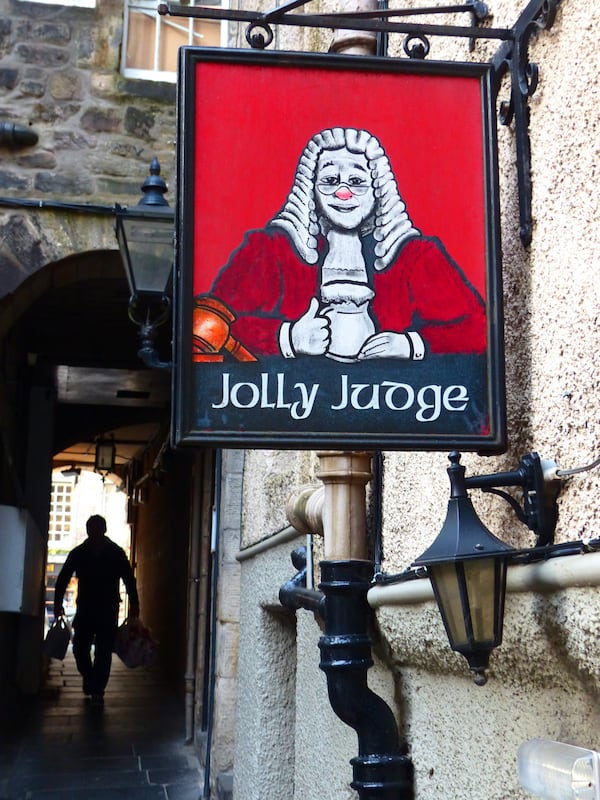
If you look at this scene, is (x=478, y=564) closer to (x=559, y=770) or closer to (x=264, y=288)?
(x=559, y=770)

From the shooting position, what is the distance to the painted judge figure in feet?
5.94

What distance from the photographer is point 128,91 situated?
6098 millimetres

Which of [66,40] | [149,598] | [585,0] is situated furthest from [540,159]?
[149,598]

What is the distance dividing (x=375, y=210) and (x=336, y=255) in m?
0.12

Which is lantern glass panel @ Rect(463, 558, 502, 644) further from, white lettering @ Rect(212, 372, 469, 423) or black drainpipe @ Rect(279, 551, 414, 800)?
black drainpipe @ Rect(279, 551, 414, 800)

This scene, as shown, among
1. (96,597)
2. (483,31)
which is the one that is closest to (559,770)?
(483,31)

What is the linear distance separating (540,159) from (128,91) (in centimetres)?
458

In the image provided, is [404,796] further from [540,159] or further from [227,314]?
[540,159]

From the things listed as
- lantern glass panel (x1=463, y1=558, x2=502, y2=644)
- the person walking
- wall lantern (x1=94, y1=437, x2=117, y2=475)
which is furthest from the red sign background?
wall lantern (x1=94, y1=437, x2=117, y2=475)

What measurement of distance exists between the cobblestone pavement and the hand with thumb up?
4.92 metres

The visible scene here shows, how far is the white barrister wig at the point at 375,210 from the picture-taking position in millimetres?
1862

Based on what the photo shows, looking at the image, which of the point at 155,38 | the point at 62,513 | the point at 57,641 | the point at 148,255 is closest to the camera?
the point at 148,255

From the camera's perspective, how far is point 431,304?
6.02 feet

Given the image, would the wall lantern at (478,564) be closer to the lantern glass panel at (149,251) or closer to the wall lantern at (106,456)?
the lantern glass panel at (149,251)
